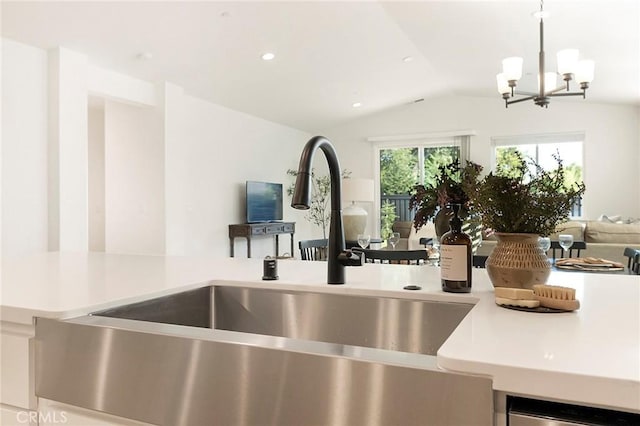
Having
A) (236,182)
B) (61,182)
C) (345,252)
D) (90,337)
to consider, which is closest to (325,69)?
(236,182)

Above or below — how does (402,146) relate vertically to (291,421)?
above

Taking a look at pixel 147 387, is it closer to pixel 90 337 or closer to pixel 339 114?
pixel 90 337

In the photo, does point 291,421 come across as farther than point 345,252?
No

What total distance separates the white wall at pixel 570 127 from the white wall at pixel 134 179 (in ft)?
15.5

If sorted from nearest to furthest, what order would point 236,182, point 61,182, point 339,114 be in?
1. point 61,182
2. point 236,182
3. point 339,114

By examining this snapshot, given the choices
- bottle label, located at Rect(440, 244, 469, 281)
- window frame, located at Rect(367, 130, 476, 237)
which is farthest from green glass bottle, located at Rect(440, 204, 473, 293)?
window frame, located at Rect(367, 130, 476, 237)

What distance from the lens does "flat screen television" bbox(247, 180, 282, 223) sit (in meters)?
6.69

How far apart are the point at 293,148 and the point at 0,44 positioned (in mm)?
5008

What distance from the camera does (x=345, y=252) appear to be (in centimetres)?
119

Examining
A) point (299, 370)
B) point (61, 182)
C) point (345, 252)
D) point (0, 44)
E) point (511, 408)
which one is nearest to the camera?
point (511, 408)

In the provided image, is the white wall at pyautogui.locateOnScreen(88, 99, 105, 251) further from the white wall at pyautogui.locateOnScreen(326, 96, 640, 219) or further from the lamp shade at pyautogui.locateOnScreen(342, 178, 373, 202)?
the white wall at pyautogui.locateOnScreen(326, 96, 640, 219)

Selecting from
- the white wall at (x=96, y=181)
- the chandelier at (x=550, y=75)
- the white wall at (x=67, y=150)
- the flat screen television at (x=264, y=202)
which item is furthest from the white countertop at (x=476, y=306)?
the white wall at (x=96, y=181)

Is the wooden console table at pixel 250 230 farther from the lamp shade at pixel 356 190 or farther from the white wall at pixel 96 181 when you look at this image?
the white wall at pixel 96 181

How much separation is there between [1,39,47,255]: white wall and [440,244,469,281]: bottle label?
403 centimetres
